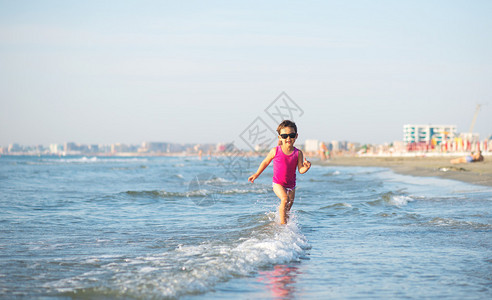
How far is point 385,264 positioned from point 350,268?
469 mm

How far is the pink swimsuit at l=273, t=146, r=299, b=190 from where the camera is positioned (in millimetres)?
7848

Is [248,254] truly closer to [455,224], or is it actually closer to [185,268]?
[185,268]

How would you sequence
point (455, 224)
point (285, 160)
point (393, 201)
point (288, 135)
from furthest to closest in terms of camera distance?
point (393, 201), point (455, 224), point (285, 160), point (288, 135)

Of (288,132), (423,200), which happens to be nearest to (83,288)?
(288,132)

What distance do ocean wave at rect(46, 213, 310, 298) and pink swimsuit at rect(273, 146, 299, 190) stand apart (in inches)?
33.4

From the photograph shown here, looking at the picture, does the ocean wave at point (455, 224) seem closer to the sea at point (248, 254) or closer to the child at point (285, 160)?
the sea at point (248, 254)

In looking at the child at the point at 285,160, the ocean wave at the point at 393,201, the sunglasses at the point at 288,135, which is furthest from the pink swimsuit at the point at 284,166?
the ocean wave at the point at 393,201

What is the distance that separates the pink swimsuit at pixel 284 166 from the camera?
7848 mm

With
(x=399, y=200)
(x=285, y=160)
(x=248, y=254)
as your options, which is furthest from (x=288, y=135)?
(x=399, y=200)

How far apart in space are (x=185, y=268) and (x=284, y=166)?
113 inches

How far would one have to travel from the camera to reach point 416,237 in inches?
Result: 300

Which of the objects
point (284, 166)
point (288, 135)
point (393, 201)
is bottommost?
point (393, 201)

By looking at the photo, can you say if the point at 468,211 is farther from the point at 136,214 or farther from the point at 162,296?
the point at 162,296

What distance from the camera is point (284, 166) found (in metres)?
7.85
